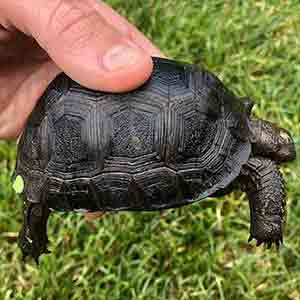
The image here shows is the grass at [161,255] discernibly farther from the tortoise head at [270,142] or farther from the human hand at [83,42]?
the human hand at [83,42]

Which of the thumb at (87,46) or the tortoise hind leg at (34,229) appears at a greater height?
the thumb at (87,46)

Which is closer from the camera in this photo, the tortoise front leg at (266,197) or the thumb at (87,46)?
the thumb at (87,46)

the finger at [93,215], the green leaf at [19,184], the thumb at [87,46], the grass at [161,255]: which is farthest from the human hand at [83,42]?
the grass at [161,255]

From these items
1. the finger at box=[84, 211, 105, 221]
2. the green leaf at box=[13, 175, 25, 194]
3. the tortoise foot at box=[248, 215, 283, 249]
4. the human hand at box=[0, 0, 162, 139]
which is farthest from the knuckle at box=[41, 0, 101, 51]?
the tortoise foot at box=[248, 215, 283, 249]

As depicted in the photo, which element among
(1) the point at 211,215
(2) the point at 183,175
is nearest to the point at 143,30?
(1) the point at 211,215

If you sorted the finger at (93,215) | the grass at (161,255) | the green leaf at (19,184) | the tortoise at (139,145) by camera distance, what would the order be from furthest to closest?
the grass at (161,255) → the finger at (93,215) → the green leaf at (19,184) → the tortoise at (139,145)

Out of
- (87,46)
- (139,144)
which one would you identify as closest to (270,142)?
(139,144)

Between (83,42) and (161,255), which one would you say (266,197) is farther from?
(83,42)

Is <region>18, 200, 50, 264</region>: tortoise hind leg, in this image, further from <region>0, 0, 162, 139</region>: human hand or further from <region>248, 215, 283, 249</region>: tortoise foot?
<region>248, 215, 283, 249</region>: tortoise foot
